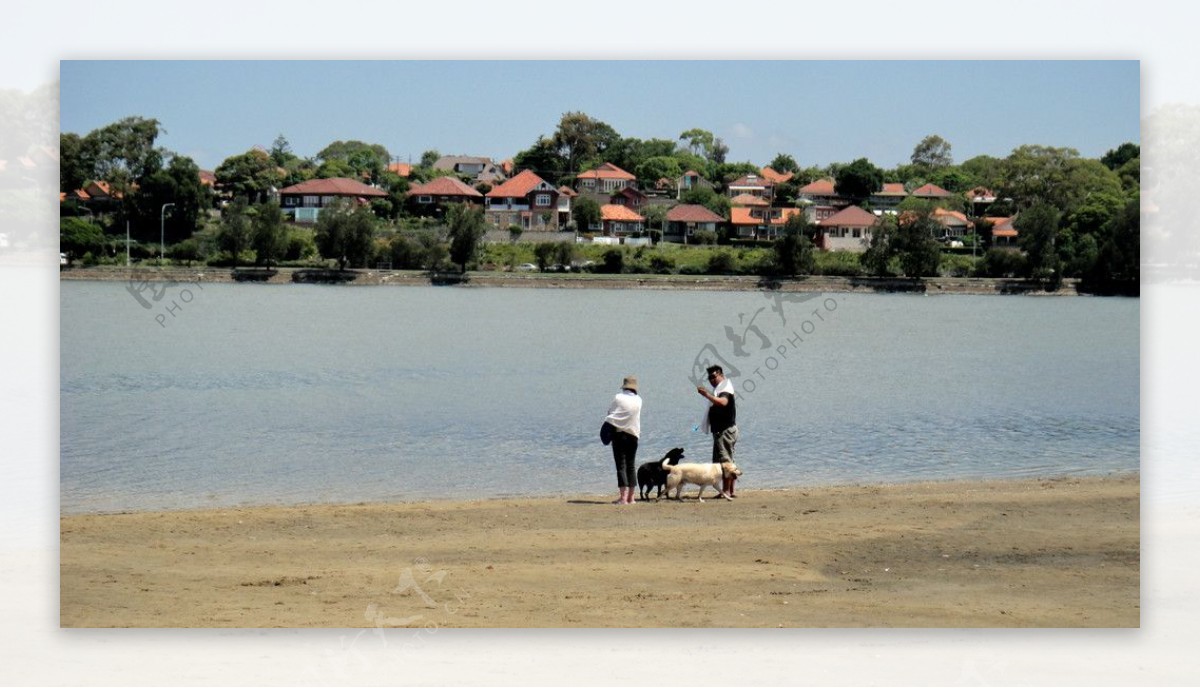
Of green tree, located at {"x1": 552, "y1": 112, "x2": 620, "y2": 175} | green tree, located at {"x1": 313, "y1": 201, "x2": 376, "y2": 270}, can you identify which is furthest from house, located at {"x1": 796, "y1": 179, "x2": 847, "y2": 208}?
green tree, located at {"x1": 313, "y1": 201, "x2": 376, "y2": 270}

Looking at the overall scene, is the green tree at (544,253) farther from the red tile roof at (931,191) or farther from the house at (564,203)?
the red tile roof at (931,191)

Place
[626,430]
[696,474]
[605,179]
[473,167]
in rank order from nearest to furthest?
[626,430] → [696,474] → [473,167] → [605,179]

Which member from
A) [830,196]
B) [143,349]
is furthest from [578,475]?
[143,349]

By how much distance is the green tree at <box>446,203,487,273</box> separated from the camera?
1424 centimetres

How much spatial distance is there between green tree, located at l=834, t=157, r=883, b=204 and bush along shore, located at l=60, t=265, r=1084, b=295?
2158mm

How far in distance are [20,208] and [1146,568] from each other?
775cm

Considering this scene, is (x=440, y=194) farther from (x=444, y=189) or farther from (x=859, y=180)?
(x=859, y=180)

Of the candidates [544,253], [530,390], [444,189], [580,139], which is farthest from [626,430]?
[530,390]

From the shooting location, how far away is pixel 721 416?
10805mm

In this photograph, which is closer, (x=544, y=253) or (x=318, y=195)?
(x=318, y=195)

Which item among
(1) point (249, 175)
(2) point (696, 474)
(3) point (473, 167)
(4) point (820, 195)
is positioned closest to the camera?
(2) point (696, 474)

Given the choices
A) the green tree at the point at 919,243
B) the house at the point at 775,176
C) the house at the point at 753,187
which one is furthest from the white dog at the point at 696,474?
the green tree at the point at 919,243

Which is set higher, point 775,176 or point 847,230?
point 775,176

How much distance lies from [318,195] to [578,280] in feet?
48.4
